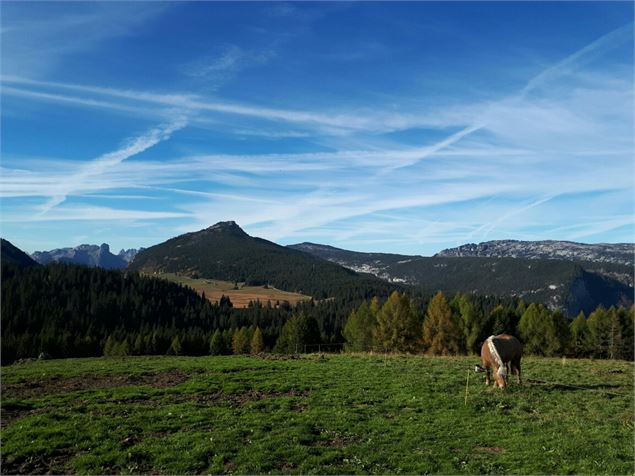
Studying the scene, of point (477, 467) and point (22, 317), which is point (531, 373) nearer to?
point (477, 467)

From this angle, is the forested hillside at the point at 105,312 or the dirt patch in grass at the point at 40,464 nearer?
A: the dirt patch in grass at the point at 40,464

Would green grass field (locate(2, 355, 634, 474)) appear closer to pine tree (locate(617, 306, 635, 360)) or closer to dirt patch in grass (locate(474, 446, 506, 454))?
dirt patch in grass (locate(474, 446, 506, 454))

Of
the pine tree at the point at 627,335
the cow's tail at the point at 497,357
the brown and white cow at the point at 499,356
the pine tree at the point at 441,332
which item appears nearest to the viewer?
the cow's tail at the point at 497,357

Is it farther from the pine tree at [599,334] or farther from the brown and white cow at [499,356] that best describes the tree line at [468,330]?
the brown and white cow at [499,356]

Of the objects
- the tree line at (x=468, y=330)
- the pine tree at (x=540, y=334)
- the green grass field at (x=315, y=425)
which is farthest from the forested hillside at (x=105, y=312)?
the green grass field at (x=315, y=425)

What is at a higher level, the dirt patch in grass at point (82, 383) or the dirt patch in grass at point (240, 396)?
the dirt patch in grass at point (240, 396)

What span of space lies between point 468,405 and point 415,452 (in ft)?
23.9

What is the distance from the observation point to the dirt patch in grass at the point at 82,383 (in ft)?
79.9

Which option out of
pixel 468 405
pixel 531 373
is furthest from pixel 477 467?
pixel 531 373

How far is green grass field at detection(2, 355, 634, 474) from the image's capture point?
44.3 feet

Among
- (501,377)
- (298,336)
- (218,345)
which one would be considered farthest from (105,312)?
(501,377)

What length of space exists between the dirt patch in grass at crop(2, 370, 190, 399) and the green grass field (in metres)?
0.10

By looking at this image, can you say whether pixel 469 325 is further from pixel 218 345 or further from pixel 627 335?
pixel 218 345

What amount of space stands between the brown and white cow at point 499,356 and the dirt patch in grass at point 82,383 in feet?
64.2
